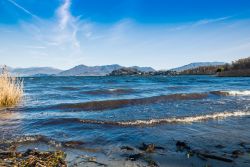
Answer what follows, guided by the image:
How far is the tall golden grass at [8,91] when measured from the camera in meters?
15.8

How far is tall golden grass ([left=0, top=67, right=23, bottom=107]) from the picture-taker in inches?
620

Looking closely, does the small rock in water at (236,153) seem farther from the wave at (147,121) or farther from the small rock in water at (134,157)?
the wave at (147,121)

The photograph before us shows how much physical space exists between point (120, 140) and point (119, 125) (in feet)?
7.57

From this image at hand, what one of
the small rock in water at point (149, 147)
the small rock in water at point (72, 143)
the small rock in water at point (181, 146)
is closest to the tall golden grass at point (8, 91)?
the small rock in water at point (72, 143)

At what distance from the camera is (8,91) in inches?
638

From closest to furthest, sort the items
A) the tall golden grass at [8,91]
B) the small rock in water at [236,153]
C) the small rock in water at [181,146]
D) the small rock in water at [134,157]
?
the small rock in water at [134,157], the small rock in water at [236,153], the small rock in water at [181,146], the tall golden grass at [8,91]

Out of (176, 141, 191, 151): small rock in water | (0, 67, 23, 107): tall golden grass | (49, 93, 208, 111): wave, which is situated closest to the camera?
(176, 141, 191, 151): small rock in water

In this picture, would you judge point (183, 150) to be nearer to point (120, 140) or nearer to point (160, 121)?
point (120, 140)

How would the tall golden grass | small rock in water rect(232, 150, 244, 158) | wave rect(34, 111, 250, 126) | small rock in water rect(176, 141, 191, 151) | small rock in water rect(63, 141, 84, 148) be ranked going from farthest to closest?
the tall golden grass
wave rect(34, 111, 250, 126)
small rock in water rect(63, 141, 84, 148)
small rock in water rect(176, 141, 191, 151)
small rock in water rect(232, 150, 244, 158)

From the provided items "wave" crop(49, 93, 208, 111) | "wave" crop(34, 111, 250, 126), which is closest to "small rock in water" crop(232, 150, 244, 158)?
"wave" crop(34, 111, 250, 126)

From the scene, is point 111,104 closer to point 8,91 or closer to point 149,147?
point 8,91

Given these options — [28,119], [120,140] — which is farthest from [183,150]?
[28,119]

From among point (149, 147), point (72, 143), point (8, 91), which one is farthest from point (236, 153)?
point (8, 91)

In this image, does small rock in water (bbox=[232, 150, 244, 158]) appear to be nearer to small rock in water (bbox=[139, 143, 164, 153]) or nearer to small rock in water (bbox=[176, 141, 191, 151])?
small rock in water (bbox=[176, 141, 191, 151])
